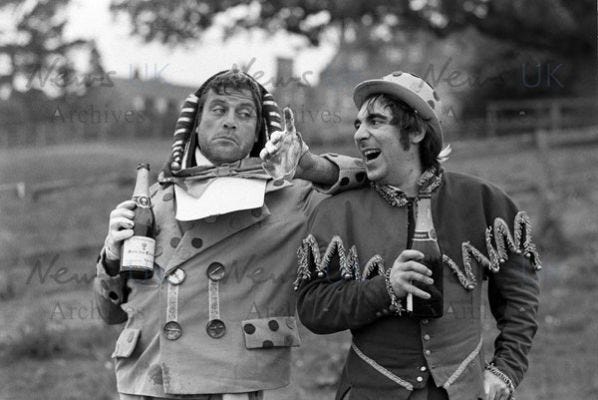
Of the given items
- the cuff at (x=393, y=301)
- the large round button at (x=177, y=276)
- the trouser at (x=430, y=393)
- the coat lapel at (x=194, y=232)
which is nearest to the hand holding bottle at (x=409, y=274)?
the cuff at (x=393, y=301)

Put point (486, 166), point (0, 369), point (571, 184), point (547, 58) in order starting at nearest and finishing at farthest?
point (0, 369) → point (571, 184) → point (486, 166) → point (547, 58)

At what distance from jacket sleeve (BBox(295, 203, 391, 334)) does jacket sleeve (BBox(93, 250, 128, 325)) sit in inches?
33.9

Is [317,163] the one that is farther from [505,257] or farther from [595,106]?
[595,106]

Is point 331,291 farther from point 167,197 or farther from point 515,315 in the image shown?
point 167,197

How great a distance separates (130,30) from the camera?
40.9 feet

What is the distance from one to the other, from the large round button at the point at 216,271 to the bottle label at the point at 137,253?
0.78 ft

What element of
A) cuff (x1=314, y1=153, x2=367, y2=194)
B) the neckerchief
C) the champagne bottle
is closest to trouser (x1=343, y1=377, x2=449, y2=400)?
the neckerchief

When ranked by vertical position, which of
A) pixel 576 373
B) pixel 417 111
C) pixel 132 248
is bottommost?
pixel 576 373

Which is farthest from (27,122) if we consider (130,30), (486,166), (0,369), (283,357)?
(283,357)

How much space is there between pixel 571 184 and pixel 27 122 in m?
12.3

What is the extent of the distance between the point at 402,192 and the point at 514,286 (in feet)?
1.77

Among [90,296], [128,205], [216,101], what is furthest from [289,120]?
[90,296]

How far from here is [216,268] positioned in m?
3.13

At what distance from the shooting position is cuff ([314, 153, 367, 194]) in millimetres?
2828
